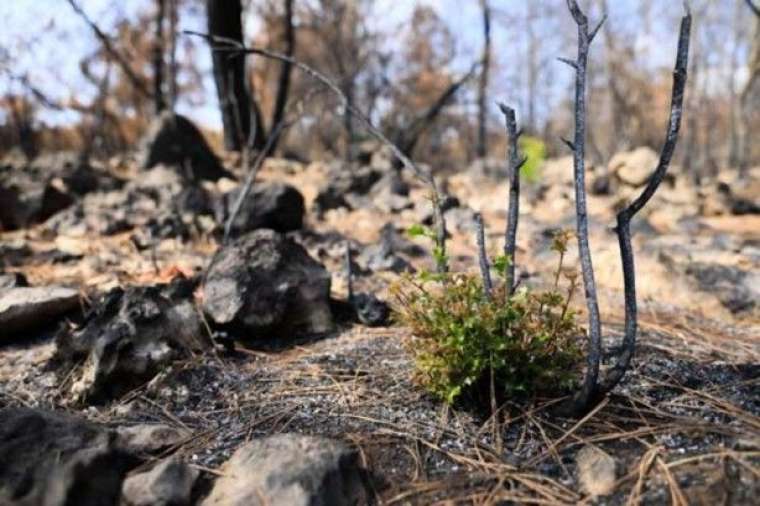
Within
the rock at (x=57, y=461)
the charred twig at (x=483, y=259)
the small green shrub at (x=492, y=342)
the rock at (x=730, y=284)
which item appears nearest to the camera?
the rock at (x=57, y=461)

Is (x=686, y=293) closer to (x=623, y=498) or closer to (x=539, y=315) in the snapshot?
(x=539, y=315)

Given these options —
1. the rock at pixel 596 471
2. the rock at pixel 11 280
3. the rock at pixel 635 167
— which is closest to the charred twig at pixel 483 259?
the rock at pixel 596 471

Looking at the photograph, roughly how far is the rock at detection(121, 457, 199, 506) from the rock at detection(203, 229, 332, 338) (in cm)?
106

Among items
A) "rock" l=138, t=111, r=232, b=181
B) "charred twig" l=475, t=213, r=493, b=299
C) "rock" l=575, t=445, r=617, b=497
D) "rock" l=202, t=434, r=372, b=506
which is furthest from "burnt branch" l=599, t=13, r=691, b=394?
"rock" l=138, t=111, r=232, b=181

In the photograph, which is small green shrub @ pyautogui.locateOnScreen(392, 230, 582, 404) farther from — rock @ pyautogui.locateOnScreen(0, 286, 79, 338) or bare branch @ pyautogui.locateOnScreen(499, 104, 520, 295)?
rock @ pyautogui.locateOnScreen(0, 286, 79, 338)

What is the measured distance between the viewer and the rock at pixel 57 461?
48.2 inches

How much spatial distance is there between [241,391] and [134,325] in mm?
459

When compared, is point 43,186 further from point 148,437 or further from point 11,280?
point 148,437

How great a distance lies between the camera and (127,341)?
2094 mm

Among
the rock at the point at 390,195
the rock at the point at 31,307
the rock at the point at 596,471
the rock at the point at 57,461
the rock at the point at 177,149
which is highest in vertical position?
the rock at the point at 177,149

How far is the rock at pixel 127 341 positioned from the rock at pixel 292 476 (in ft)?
2.35

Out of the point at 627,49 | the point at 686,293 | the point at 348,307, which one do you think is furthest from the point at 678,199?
the point at 627,49

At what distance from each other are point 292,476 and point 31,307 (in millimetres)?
1727

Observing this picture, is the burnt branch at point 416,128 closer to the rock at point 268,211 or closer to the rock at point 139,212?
the rock at point 139,212
